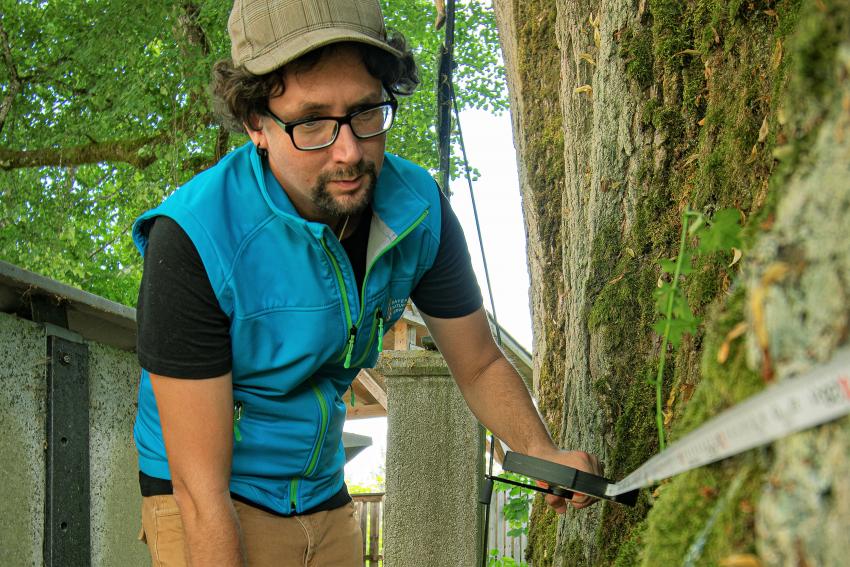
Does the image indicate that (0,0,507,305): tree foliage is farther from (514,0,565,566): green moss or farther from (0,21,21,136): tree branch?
(514,0,565,566): green moss

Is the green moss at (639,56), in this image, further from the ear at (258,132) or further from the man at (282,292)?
the ear at (258,132)

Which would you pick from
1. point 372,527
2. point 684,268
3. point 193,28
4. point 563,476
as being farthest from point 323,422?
point 193,28

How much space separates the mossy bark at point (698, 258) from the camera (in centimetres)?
88

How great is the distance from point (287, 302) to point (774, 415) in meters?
1.61

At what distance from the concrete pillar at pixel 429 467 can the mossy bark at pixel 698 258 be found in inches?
45.7

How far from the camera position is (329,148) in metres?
2.36

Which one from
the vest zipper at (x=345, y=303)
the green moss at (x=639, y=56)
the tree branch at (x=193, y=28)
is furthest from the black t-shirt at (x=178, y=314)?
the tree branch at (x=193, y=28)

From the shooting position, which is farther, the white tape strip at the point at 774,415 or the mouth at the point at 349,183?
the mouth at the point at 349,183

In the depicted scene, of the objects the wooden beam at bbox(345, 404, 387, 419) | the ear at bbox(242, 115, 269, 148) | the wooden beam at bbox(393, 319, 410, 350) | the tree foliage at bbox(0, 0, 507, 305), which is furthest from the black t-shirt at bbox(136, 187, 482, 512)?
the wooden beam at bbox(345, 404, 387, 419)

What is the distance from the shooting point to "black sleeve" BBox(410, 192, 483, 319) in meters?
2.74

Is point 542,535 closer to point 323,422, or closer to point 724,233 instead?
point 323,422

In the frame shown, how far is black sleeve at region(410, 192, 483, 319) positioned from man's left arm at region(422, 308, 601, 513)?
36mm

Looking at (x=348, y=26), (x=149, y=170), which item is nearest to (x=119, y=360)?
(x=348, y=26)

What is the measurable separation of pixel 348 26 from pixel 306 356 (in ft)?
2.81
